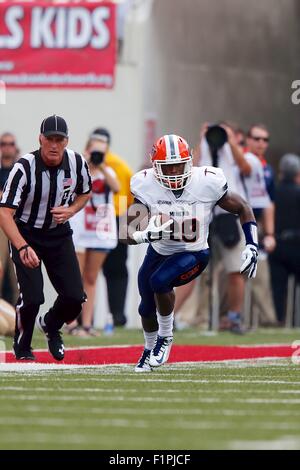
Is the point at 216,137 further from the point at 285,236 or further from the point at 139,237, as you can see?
the point at 139,237

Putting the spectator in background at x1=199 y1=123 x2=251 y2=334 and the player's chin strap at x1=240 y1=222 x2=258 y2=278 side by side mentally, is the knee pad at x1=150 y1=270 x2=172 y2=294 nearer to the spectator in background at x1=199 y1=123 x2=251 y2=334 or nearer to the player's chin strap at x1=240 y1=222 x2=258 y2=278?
the player's chin strap at x1=240 y1=222 x2=258 y2=278

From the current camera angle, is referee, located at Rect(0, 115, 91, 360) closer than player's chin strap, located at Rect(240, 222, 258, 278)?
No

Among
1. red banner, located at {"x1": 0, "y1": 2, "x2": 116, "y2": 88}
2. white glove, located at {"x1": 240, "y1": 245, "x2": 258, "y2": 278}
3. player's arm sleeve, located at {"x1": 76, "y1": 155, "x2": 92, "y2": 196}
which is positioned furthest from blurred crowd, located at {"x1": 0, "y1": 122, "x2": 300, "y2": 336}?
white glove, located at {"x1": 240, "y1": 245, "x2": 258, "y2": 278}

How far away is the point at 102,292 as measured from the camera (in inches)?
659

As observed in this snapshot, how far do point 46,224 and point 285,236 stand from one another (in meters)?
7.63

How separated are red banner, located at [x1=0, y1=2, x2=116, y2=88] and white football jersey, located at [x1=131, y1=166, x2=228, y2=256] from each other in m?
7.45

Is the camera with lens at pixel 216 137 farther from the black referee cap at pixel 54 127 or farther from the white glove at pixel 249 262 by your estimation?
the white glove at pixel 249 262

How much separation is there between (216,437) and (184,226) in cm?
355

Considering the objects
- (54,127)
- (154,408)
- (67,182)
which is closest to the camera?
(154,408)

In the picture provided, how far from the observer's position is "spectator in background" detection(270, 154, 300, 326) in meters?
17.1

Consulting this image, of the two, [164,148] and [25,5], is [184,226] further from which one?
[25,5]

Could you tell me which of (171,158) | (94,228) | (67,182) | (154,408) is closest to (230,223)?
(94,228)

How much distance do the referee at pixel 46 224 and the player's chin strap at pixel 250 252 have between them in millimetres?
1253

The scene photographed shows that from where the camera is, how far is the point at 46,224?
390 inches
